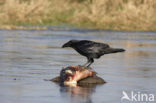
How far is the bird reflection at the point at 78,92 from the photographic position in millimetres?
11897

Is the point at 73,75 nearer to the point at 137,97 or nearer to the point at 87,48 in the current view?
the point at 87,48

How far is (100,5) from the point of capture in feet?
145

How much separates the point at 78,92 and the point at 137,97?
53.0 inches

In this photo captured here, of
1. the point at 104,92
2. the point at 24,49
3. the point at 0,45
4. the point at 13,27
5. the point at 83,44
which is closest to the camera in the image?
the point at 104,92

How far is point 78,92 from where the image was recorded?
12.9 meters

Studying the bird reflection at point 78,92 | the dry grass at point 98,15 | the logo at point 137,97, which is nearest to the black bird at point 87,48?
the bird reflection at point 78,92

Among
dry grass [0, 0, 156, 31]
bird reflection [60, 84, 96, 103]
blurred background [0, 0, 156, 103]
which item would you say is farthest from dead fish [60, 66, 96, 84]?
dry grass [0, 0, 156, 31]

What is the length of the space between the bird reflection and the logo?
72 cm

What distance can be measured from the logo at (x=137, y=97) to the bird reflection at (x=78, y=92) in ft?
2.38

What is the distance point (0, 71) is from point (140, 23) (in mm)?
25635

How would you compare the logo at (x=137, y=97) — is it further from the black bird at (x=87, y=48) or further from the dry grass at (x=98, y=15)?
the dry grass at (x=98, y=15)

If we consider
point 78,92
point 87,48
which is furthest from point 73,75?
point 78,92

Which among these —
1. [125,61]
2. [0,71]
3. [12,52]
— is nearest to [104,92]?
[0,71]

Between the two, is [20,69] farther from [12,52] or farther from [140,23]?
[140,23]
